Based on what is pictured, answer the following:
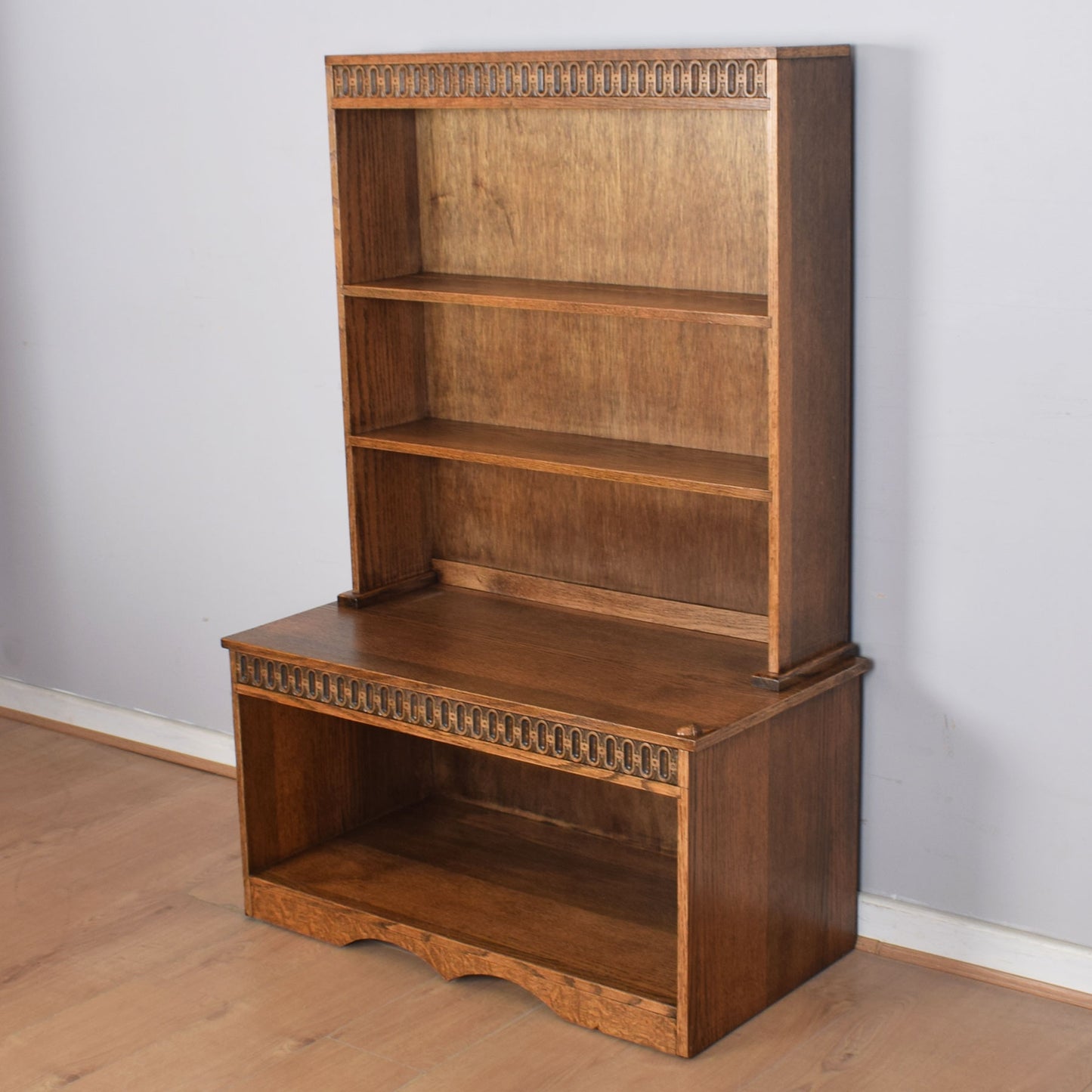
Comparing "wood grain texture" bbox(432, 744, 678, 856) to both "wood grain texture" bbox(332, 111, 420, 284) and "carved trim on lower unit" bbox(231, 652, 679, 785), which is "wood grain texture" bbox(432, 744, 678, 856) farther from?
"wood grain texture" bbox(332, 111, 420, 284)

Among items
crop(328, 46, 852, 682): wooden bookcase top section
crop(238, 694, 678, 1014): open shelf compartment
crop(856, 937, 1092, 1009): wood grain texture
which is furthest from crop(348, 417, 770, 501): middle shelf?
crop(856, 937, 1092, 1009): wood grain texture

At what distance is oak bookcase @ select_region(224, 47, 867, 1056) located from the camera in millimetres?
2627

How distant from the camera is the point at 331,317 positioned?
11.3ft

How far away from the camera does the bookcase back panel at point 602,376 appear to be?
2.91 m

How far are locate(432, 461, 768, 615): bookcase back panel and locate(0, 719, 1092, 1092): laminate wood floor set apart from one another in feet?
2.46

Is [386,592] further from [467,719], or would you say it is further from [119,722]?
[119,722]

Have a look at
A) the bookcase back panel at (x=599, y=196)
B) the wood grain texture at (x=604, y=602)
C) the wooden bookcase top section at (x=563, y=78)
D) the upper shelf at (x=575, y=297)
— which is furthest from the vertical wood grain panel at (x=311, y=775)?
the wooden bookcase top section at (x=563, y=78)

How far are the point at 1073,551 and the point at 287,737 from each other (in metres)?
1.53

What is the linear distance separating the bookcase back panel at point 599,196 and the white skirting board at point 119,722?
1.34 metres

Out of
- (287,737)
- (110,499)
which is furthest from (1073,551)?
(110,499)

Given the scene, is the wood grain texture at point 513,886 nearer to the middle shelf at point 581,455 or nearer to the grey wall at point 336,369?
the grey wall at point 336,369

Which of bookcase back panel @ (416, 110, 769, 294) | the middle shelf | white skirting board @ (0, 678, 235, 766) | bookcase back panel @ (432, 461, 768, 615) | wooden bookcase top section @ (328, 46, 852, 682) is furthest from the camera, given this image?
white skirting board @ (0, 678, 235, 766)

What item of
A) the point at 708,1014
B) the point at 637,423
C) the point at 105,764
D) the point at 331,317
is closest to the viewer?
the point at 708,1014

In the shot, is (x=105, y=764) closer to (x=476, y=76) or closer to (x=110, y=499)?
(x=110, y=499)
